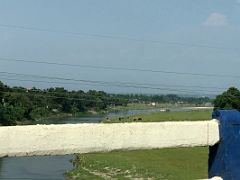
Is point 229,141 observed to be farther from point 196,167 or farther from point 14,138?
point 196,167

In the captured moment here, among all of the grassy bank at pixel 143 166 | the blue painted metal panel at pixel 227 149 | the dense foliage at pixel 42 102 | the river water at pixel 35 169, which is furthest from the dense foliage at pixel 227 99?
the blue painted metal panel at pixel 227 149

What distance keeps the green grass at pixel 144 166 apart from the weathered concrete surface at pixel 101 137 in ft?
91.8

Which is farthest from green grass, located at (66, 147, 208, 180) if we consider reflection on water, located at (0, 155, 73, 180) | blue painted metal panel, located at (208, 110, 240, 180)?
blue painted metal panel, located at (208, 110, 240, 180)

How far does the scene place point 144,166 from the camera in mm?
39000

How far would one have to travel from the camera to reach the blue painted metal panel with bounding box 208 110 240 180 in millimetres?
2885

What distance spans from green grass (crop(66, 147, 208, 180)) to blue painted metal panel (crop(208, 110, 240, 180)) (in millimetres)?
27954

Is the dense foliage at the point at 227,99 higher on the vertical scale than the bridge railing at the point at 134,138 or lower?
higher

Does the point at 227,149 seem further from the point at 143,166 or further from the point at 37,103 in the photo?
the point at 37,103

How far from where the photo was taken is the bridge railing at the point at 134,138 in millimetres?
2523

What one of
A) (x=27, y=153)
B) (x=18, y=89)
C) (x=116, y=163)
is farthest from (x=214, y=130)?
(x=18, y=89)

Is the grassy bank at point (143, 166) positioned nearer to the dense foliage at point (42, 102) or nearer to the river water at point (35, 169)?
the river water at point (35, 169)

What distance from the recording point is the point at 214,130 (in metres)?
2.94

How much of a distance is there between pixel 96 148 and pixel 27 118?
93844 mm

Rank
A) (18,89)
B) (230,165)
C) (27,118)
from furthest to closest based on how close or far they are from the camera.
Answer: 1. (27,118)
2. (18,89)
3. (230,165)
